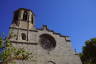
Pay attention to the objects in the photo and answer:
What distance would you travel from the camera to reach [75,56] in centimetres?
2334

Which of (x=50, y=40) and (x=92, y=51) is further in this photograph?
(x=92, y=51)

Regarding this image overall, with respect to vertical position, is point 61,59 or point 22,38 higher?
point 22,38

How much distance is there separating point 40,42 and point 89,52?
418 inches

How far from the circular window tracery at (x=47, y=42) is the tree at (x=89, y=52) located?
25.8 feet

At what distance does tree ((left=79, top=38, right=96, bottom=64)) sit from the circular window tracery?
7.87 m

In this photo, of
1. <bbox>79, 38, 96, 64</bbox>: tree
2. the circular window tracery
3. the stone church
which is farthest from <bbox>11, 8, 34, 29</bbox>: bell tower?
<bbox>79, 38, 96, 64</bbox>: tree

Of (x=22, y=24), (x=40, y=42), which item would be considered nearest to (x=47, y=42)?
(x=40, y=42)

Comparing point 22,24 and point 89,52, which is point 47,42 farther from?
point 89,52

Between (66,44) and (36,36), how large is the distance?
219 inches

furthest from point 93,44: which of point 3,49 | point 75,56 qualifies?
point 3,49

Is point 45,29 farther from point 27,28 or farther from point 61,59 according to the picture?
point 61,59

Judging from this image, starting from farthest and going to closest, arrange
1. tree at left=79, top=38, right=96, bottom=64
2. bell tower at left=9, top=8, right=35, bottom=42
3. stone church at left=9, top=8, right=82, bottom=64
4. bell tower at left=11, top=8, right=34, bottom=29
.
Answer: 1. tree at left=79, top=38, right=96, bottom=64
2. bell tower at left=11, top=8, right=34, bottom=29
3. bell tower at left=9, top=8, right=35, bottom=42
4. stone church at left=9, top=8, right=82, bottom=64

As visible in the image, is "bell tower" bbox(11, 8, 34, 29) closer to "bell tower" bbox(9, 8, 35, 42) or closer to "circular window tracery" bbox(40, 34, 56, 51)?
"bell tower" bbox(9, 8, 35, 42)

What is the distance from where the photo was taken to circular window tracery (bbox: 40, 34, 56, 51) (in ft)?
75.9
